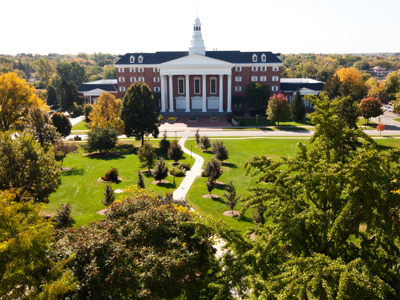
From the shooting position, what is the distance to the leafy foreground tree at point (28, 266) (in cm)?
1139

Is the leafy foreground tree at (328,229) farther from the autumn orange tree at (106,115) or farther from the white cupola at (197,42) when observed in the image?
the white cupola at (197,42)

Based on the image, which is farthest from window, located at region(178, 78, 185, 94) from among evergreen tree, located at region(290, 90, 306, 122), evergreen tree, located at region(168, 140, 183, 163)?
evergreen tree, located at region(168, 140, 183, 163)

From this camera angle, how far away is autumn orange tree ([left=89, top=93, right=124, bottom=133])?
54.3 meters

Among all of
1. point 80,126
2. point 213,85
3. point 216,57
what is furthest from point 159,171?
point 216,57

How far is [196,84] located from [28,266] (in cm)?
7574

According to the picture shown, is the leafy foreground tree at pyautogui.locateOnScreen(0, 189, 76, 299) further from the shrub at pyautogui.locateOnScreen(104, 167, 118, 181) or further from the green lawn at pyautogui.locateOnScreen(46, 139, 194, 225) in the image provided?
the shrub at pyautogui.locateOnScreen(104, 167, 118, 181)

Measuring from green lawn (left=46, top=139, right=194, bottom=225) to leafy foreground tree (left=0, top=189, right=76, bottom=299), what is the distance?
13.7 m

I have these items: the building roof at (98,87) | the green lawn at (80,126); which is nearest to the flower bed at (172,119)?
the green lawn at (80,126)

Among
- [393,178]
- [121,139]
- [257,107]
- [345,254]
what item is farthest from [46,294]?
[257,107]

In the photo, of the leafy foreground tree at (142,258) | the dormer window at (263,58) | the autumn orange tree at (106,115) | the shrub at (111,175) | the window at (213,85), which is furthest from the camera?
the dormer window at (263,58)

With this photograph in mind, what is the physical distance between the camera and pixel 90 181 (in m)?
36.2

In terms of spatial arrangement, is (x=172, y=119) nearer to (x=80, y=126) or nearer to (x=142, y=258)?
(x=80, y=126)

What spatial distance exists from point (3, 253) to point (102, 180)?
24902mm

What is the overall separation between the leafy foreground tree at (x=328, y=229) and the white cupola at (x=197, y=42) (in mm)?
75598
